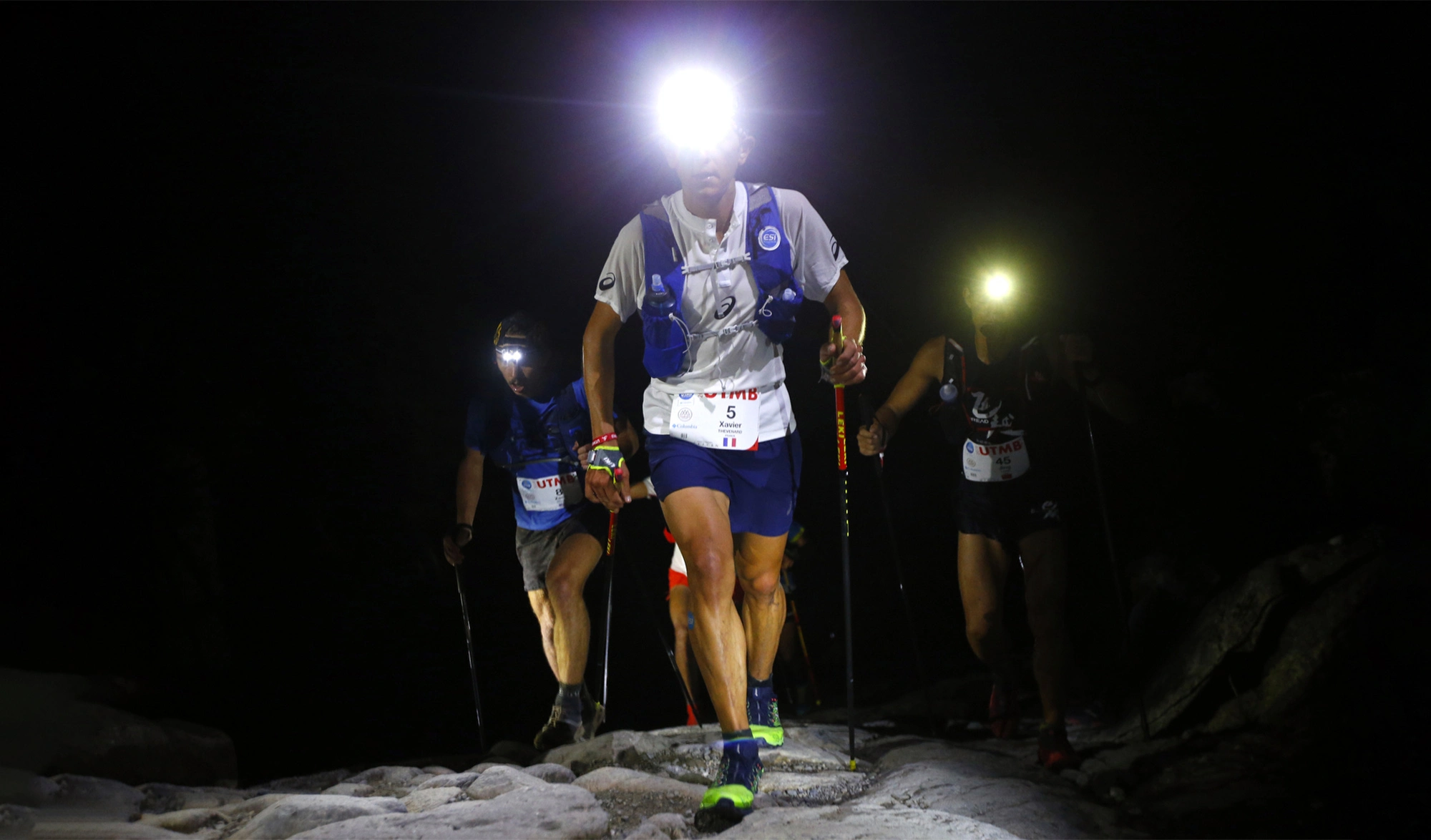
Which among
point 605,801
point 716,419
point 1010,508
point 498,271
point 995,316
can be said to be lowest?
point 605,801

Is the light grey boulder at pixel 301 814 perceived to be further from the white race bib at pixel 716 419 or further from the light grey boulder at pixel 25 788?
the white race bib at pixel 716 419

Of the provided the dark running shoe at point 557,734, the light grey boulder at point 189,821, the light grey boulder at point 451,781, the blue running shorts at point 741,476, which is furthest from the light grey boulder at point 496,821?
the dark running shoe at point 557,734

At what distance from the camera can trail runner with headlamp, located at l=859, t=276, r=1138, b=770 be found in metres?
4.28

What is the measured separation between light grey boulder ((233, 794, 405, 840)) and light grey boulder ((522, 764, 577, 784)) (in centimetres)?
69

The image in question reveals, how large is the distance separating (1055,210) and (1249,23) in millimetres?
1693

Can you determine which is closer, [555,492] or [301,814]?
[301,814]

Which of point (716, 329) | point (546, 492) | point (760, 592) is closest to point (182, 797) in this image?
point (546, 492)

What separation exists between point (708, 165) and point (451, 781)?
2701 mm

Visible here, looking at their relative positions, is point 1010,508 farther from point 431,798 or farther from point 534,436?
point 431,798

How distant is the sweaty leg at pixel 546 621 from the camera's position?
16.4 feet

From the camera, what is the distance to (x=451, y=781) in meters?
3.31

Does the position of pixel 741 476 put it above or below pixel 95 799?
above

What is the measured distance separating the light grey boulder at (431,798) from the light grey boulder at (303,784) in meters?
0.83

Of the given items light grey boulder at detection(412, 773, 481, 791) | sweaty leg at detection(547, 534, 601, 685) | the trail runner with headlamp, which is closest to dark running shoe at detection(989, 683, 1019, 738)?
the trail runner with headlamp
